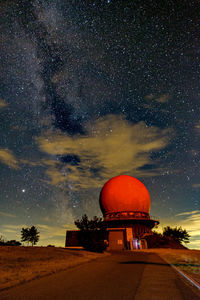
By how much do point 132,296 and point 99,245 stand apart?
79.0 feet

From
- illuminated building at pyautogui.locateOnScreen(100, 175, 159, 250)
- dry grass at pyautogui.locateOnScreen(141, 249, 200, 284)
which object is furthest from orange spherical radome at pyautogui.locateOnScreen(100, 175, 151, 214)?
dry grass at pyautogui.locateOnScreen(141, 249, 200, 284)

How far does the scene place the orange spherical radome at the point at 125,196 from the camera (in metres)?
42.5

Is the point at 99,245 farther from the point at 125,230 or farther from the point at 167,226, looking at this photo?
the point at 167,226

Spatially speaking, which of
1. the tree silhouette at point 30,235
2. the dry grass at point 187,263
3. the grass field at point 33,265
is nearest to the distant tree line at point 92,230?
the dry grass at point 187,263

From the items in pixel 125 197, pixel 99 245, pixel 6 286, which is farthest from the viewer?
pixel 125 197

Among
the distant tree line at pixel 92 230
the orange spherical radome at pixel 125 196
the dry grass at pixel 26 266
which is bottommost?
the dry grass at pixel 26 266

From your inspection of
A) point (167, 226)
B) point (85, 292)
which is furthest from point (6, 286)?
point (167, 226)

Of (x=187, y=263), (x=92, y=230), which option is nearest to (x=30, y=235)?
(x=92, y=230)

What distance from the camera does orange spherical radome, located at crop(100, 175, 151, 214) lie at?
42500 millimetres

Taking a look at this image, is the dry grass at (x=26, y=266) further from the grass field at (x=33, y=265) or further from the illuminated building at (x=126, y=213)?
the illuminated building at (x=126, y=213)

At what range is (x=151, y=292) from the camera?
17.3 ft

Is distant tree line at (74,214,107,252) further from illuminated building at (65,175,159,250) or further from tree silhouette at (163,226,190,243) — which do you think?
tree silhouette at (163,226,190,243)

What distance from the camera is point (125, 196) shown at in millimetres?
43000

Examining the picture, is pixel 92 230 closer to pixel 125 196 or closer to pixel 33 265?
pixel 125 196
